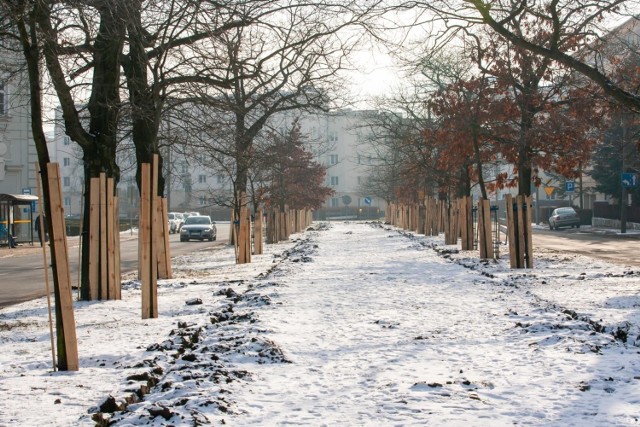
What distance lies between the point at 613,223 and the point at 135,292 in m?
47.4

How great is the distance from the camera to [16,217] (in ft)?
143

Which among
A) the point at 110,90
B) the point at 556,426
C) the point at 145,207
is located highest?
the point at 110,90

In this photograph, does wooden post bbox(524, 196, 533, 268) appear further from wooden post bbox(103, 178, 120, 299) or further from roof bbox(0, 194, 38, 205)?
roof bbox(0, 194, 38, 205)

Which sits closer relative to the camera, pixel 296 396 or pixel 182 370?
pixel 296 396

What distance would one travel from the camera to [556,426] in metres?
5.36

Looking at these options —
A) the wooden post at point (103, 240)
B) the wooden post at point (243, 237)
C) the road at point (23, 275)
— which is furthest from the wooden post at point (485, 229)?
the wooden post at point (103, 240)

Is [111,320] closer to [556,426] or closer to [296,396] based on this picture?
[296,396]

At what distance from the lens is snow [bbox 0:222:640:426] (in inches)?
227

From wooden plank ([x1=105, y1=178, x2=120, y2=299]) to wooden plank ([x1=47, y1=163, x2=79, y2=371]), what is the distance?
19.1 ft

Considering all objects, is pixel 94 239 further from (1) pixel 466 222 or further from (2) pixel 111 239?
(1) pixel 466 222

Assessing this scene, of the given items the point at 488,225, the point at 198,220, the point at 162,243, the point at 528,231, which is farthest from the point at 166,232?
the point at 198,220

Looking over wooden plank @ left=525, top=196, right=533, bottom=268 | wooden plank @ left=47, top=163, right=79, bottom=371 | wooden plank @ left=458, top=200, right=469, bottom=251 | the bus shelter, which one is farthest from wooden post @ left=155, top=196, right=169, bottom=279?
the bus shelter

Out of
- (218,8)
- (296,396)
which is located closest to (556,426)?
(296,396)

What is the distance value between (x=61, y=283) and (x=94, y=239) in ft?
19.6
